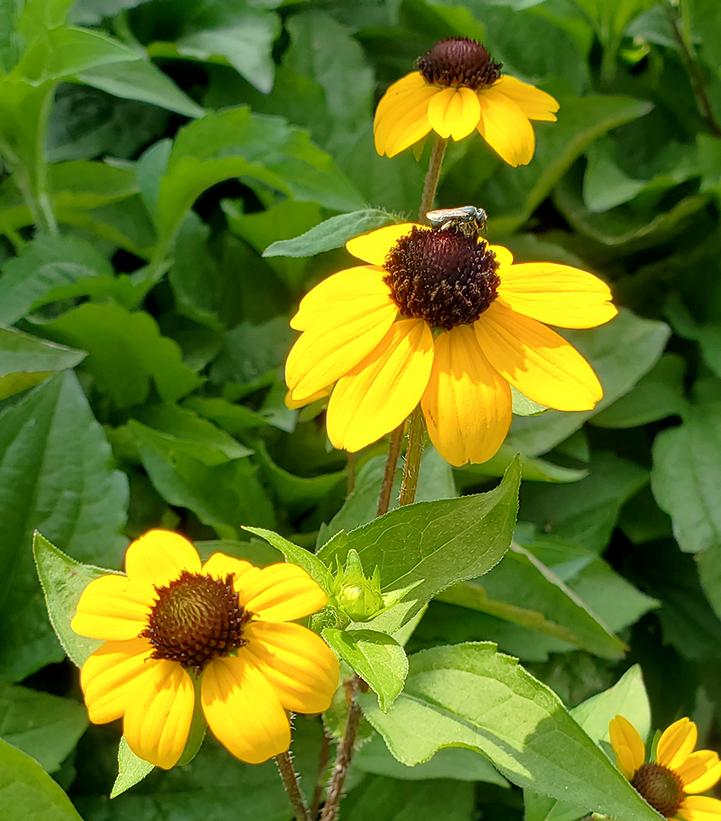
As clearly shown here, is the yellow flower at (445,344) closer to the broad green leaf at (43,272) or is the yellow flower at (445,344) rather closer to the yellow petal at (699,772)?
the yellow petal at (699,772)

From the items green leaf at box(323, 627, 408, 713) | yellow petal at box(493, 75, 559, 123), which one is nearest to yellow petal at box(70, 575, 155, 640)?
green leaf at box(323, 627, 408, 713)

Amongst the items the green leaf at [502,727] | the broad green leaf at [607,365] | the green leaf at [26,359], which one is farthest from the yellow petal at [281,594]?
the broad green leaf at [607,365]

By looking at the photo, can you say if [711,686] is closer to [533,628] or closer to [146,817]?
[533,628]

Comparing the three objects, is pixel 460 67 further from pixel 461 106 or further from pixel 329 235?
pixel 329 235

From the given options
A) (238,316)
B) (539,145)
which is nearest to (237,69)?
(238,316)

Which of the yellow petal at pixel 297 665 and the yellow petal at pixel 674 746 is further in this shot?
the yellow petal at pixel 674 746
